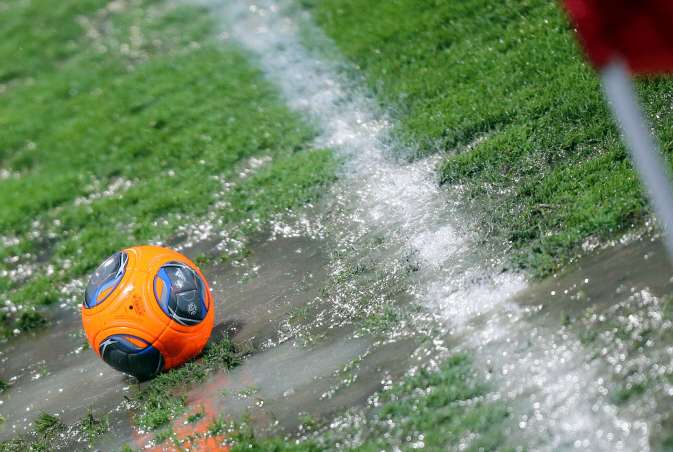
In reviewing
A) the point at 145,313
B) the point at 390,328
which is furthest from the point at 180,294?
the point at 390,328

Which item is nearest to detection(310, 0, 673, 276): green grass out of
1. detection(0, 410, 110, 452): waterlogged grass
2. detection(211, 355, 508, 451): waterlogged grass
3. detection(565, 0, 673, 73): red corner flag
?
detection(211, 355, 508, 451): waterlogged grass

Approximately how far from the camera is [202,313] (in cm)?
724

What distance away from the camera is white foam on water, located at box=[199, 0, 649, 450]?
17.8ft

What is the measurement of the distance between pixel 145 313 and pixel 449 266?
265 centimetres

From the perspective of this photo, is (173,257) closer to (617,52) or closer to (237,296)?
(237,296)

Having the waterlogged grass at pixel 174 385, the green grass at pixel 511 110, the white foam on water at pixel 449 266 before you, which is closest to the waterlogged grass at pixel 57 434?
the waterlogged grass at pixel 174 385

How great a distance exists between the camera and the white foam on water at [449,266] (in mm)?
5430

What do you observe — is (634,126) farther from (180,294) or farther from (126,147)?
(126,147)

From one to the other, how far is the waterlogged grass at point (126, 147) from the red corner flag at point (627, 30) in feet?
15.3

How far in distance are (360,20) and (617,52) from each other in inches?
286

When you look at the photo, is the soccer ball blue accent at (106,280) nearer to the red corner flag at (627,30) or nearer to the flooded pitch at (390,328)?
the flooded pitch at (390,328)

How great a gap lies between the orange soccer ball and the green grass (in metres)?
2.72

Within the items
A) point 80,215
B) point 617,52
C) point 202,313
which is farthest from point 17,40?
point 617,52

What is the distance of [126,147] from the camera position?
37.2ft
